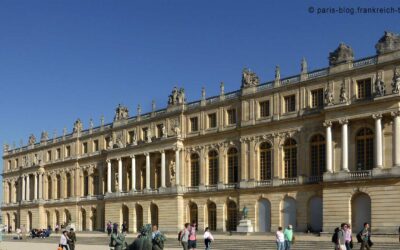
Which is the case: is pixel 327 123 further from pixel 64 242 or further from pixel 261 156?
pixel 64 242

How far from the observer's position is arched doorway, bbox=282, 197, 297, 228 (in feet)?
168

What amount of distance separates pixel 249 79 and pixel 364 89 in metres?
12.0

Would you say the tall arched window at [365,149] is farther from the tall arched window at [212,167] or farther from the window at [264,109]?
the tall arched window at [212,167]

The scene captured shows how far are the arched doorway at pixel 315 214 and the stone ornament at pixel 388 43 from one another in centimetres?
1219

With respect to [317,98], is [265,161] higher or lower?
lower

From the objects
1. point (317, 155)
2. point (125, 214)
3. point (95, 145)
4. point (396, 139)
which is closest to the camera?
point (396, 139)

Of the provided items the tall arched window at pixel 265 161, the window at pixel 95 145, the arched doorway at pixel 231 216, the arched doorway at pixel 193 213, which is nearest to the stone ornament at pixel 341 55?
the tall arched window at pixel 265 161

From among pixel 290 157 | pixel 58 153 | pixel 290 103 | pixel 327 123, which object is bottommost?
pixel 290 157

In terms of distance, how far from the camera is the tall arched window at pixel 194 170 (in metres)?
61.0

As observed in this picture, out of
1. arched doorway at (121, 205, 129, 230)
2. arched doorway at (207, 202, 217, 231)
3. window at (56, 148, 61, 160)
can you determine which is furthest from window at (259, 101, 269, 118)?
window at (56, 148, 61, 160)

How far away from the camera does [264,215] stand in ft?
176

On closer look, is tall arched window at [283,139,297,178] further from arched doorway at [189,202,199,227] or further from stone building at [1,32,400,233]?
arched doorway at [189,202,199,227]

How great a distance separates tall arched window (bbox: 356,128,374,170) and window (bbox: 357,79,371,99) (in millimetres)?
2448

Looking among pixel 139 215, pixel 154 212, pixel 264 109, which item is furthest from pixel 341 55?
pixel 139 215
